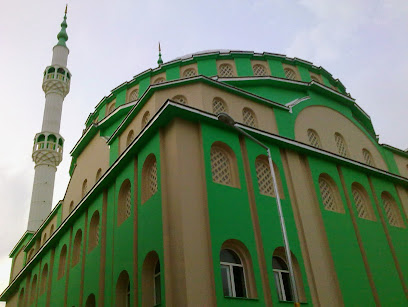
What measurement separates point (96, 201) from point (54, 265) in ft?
15.7

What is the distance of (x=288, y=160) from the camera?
1252cm

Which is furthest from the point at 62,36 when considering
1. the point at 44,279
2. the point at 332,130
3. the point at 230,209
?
the point at 230,209

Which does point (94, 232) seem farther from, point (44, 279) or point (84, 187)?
point (44, 279)

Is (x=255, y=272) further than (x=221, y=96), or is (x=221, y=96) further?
(x=221, y=96)

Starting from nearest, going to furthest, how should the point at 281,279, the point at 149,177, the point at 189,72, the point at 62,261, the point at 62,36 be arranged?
the point at 281,279, the point at 149,177, the point at 62,261, the point at 189,72, the point at 62,36

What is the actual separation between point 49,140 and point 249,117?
1945cm

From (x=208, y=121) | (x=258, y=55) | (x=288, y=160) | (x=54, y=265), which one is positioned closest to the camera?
(x=208, y=121)

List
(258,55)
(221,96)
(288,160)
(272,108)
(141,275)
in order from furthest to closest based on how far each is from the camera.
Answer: (258,55)
(272,108)
(221,96)
(288,160)
(141,275)

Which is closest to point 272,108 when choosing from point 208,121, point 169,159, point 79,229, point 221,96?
point 221,96

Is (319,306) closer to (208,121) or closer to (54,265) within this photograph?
(208,121)

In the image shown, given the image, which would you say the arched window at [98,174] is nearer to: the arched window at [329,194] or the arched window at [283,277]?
the arched window at [283,277]

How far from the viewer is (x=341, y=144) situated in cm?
1606

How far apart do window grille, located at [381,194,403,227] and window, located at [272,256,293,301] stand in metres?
6.18

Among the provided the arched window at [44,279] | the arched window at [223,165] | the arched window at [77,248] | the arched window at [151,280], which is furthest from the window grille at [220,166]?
the arched window at [44,279]
